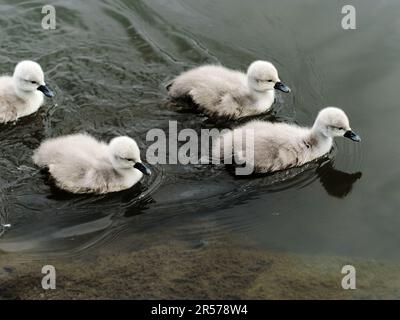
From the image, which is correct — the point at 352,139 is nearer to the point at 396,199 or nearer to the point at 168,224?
the point at 396,199

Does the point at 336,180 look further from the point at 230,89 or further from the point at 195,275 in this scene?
the point at 195,275

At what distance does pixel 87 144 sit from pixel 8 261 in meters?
1.29

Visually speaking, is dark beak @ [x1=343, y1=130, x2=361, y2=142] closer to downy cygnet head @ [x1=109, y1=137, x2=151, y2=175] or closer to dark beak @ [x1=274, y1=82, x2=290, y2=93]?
dark beak @ [x1=274, y1=82, x2=290, y2=93]

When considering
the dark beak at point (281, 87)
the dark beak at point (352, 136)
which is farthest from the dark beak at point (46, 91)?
the dark beak at point (352, 136)

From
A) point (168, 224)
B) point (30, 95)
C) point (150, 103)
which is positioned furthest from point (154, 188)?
point (30, 95)

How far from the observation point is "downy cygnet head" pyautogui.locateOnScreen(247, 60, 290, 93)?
604cm

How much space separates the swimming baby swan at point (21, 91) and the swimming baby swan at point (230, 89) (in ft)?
3.95

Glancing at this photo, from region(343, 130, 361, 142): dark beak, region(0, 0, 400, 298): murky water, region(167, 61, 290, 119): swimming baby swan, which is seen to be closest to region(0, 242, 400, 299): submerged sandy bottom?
region(0, 0, 400, 298): murky water

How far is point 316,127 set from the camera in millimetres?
5656

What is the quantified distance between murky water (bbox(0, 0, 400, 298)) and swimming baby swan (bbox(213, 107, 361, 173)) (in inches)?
4.8

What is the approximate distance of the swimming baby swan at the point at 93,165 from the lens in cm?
513

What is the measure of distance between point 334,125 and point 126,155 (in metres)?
1.76

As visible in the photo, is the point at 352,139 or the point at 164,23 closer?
the point at 352,139

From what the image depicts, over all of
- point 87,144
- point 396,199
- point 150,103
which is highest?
point 150,103
